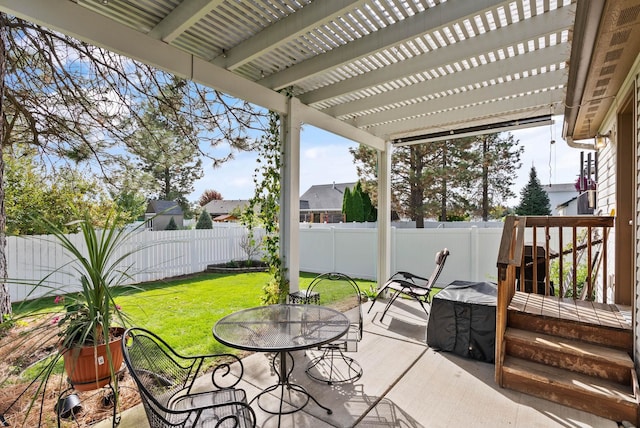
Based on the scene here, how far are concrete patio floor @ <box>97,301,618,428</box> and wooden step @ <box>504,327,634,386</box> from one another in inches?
14.3

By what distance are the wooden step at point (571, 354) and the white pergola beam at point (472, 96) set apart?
2503 mm

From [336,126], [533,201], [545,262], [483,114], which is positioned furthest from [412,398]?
[533,201]

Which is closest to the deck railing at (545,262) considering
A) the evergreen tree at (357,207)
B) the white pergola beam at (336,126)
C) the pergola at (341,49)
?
the pergola at (341,49)

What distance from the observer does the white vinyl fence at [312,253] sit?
5.35 m

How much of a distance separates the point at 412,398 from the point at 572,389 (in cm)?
118

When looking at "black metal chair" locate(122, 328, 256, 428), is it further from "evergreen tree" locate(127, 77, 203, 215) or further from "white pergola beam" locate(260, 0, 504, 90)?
"evergreen tree" locate(127, 77, 203, 215)

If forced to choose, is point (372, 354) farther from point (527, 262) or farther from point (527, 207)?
point (527, 207)

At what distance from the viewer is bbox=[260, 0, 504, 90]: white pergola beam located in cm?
230

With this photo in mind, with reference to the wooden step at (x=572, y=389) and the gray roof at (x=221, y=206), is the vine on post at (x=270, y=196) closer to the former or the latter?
the wooden step at (x=572, y=389)

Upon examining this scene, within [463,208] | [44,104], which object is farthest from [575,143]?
[463,208]

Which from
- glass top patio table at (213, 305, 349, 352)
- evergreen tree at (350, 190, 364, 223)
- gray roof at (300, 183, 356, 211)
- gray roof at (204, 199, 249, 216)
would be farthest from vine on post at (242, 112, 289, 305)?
gray roof at (204, 199, 249, 216)

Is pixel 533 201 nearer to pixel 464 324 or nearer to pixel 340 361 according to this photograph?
pixel 464 324

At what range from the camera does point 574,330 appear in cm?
287

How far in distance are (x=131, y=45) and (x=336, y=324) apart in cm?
263
